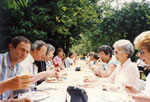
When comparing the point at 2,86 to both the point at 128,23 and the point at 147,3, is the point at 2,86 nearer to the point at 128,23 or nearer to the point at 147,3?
the point at 128,23

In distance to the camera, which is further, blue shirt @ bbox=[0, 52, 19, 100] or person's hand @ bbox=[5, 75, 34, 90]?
blue shirt @ bbox=[0, 52, 19, 100]

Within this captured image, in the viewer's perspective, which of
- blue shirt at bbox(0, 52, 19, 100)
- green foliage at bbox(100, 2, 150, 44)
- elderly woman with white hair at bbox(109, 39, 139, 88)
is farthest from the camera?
green foliage at bbox(100, 2, 150, 44)

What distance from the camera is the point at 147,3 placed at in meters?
16.3

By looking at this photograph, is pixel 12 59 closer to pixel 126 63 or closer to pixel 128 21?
pixel 126 63

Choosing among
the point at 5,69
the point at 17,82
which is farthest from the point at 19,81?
the point at 5,69

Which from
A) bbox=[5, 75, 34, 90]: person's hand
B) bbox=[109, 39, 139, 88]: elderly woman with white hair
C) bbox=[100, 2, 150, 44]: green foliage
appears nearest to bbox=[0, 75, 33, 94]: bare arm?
bbox=[5, 75, 34, 90]: person's hand

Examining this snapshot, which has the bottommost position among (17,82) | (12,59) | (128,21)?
(17,82)

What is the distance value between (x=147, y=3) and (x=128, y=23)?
3.05m

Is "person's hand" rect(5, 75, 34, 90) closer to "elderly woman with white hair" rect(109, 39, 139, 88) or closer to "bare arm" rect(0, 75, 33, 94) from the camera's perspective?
"bare arm" rect(0, 75, 33, 94)

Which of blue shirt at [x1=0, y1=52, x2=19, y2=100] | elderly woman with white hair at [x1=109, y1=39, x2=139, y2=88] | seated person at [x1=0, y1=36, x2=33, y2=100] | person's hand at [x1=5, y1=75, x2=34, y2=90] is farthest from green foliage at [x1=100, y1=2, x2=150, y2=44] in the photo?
person's hand at [x1=5, y1=75, x2=34, y2=90]

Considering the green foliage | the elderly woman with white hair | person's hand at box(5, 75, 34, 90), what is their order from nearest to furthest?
person's hand at box(5, 75, 34, 90) → the elderly woman with white hair → the green foliage

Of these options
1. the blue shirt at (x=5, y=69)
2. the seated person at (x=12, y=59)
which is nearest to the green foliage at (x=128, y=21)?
the seated person at (x=12, y=59)

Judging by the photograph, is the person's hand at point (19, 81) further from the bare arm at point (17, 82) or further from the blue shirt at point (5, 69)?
the blue shirt at point (5, 69)

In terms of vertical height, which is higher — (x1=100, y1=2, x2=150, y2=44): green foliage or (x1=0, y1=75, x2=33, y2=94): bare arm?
(x1=100, y1=2, x2=150, y2=44): green foliage
